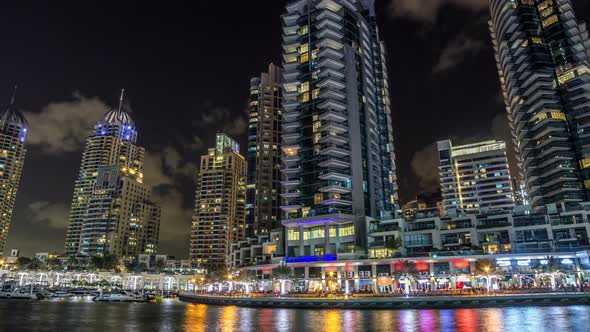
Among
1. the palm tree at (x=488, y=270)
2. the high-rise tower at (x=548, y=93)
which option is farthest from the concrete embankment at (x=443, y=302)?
the high-rise tower at (x=548, y=93)

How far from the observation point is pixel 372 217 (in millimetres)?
133250

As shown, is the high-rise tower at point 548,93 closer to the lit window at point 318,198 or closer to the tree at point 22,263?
the lit window at point 318,198

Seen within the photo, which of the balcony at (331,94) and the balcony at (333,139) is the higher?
the balcony at (331,94)

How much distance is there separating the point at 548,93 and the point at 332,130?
86909 mm

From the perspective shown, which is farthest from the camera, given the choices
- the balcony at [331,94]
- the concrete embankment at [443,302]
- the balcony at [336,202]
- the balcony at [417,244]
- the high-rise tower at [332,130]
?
the balcony at [331,94]

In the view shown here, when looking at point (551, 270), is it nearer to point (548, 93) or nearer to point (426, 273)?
point (426, 273)

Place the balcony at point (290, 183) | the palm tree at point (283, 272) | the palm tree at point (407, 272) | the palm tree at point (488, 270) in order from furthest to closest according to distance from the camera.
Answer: the balcony at point (290, 183), the palm tree at point (283, 272), the palm tree at point (407, 272), the palm tree at point (488, 270)

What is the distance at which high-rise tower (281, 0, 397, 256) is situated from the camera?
426ft

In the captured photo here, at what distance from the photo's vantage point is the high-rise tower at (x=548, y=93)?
144 metres

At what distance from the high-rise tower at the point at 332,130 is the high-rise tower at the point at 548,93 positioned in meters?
55.6

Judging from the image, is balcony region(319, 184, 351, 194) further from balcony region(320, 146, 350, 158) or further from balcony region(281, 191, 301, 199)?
balcony region(320, 146, 350, 158)

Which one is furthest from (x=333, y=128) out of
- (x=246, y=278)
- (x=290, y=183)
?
(x=246, y=278)

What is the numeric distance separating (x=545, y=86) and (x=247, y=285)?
438 ft

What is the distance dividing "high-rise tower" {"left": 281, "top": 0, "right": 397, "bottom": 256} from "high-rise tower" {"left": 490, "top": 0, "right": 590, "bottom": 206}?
2188 inches
